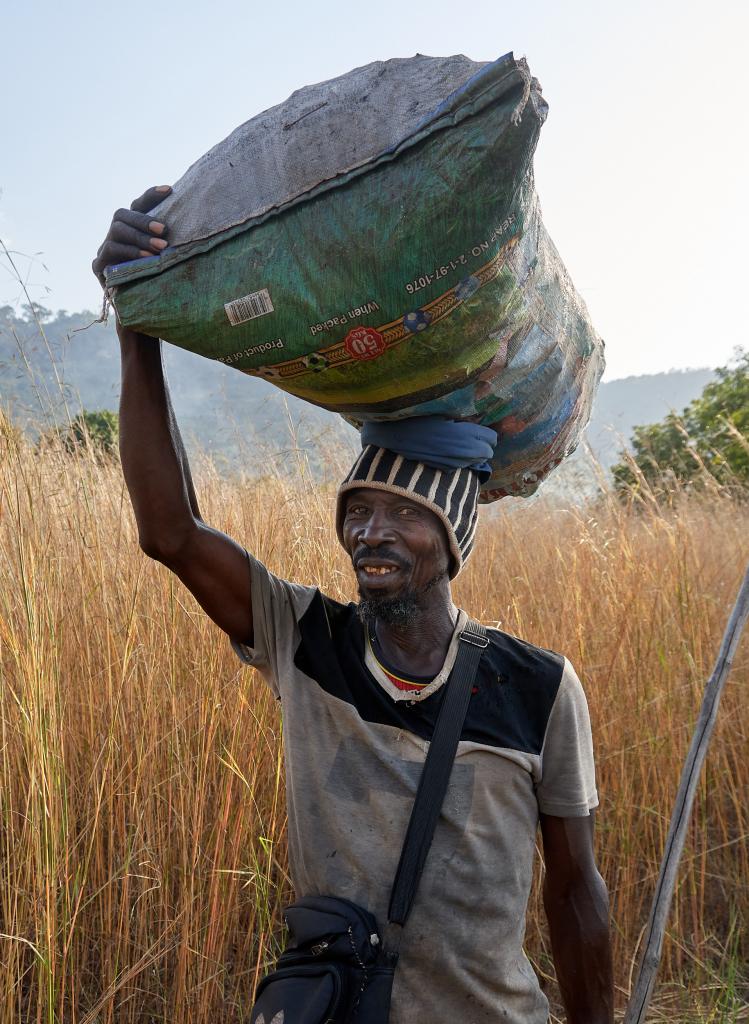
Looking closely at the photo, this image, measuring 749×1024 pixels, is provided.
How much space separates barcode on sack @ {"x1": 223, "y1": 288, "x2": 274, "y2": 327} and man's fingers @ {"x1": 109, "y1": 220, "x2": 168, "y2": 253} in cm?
14

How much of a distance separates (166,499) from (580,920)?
1.02 m

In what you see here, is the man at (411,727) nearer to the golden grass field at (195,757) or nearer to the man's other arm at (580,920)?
the man's other arm at (580,920)

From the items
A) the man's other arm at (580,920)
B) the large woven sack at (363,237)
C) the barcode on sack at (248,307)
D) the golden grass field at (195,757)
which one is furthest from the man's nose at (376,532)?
the golden grass field at (195,757)

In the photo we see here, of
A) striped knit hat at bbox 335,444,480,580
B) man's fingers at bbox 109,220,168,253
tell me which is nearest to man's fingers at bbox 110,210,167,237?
man's fingers at bbox 109,220,168,253

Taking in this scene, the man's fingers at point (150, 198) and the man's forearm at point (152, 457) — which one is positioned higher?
the man's fingers at point (150, 198)

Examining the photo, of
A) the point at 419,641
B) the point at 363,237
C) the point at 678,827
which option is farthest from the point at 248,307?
the point at 678,827

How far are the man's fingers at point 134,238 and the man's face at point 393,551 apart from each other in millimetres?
541

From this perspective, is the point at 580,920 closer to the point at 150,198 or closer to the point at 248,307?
the point at 248,307

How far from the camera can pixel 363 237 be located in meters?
1.13

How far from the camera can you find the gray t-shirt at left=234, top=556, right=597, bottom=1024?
1.35 meters

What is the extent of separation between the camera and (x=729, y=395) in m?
10.1

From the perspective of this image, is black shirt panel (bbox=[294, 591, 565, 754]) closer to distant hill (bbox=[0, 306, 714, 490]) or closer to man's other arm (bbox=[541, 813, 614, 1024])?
man's other arm (bbox=[541, 813, 614, 1024])

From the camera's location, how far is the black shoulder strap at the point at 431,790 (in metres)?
1.31

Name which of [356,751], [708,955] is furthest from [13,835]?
[708,955]
